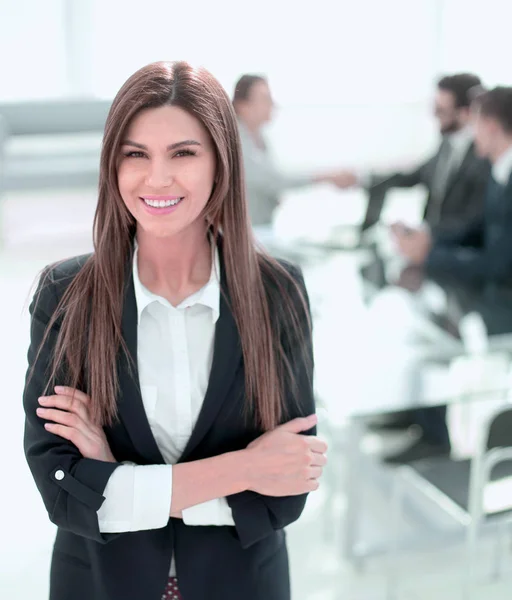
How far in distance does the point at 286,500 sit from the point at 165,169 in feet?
1.61

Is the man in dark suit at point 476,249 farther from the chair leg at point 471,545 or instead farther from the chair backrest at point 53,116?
the chair backrest at point 53,116

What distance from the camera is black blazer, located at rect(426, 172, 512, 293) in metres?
2.62

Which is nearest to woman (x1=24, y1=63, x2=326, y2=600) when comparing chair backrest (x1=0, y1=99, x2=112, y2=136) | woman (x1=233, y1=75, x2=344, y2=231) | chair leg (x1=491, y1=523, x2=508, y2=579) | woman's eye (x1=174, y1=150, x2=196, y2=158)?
woman's eye (x1=174, y1=150, x2=196, y2=158)

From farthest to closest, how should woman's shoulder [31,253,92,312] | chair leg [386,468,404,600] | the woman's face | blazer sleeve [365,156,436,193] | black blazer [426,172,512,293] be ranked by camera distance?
1. blazer sleeve [365,156,436,193]
2. black blazer [426,172,512,293]
3. chair leg [386,468,404,600]
4. woman's shoulder [31,253,92,312]
5. the woman's face

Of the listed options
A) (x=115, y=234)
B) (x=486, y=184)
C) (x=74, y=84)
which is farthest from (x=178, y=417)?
(x=486, y=184)

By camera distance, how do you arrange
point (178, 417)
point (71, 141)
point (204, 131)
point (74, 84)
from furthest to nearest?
point (74, 84) → point (71, 141) → point (178, 417) → point (204, 131)

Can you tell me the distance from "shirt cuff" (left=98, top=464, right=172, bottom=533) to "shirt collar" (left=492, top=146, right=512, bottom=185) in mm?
1855

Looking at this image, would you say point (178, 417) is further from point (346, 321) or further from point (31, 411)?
point (346, 321)

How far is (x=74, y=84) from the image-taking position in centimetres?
154

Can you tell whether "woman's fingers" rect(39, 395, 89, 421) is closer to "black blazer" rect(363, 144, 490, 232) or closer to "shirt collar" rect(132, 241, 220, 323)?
"shirt collar" rect(132, 241, 220, 323)

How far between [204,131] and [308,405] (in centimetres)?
42

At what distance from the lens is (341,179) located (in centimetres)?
248

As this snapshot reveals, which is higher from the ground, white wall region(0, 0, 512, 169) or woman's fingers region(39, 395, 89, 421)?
white wall region(0, 0, 512, 169)

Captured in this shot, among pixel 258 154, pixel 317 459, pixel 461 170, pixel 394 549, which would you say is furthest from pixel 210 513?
pixel 461 170
